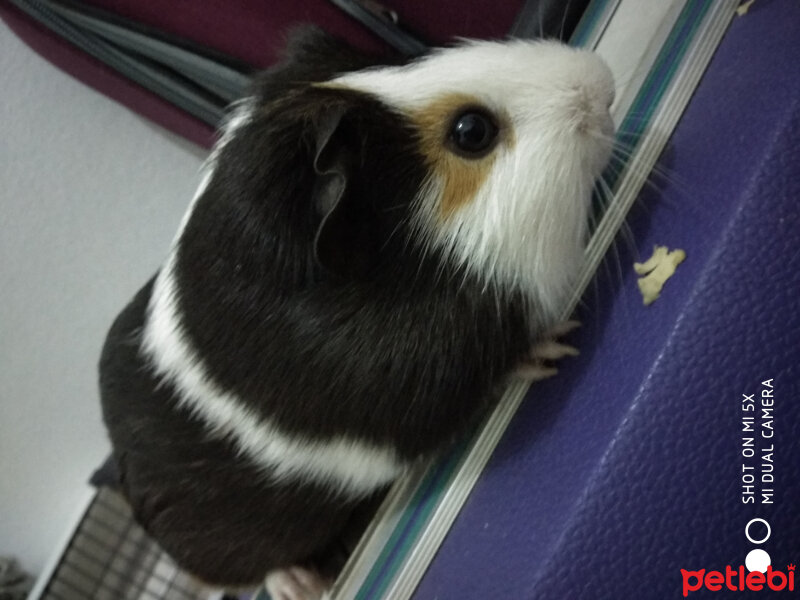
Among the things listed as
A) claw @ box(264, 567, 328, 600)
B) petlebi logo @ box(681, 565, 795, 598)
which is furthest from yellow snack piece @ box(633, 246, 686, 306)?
claw @ box(264, 567, 328, 600)

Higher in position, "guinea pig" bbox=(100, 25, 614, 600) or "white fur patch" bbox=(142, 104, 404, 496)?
"guinea pig" bbox=(100, 25, 614, 600)

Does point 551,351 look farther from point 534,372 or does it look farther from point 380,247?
point 380,247

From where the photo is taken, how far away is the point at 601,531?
56 cm

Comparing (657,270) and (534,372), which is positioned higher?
(657,270)

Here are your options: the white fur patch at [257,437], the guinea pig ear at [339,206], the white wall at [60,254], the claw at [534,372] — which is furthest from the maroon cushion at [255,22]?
the claw at [534,372]

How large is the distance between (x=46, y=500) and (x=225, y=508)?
1335mm

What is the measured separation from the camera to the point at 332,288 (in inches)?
28.5

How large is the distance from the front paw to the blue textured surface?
0.30 feet

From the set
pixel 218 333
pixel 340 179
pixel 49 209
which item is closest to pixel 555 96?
pixel 340 179

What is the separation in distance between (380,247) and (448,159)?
119 mm

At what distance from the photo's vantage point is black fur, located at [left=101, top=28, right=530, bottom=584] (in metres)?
0.69

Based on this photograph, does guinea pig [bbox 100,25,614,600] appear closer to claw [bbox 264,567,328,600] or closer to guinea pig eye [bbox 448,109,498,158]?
guinea pig eye [bbox 448,109,498,158]

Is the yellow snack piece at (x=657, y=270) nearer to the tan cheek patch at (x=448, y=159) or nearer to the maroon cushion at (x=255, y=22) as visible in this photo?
the tan cheek patch at (x=448, y=159)

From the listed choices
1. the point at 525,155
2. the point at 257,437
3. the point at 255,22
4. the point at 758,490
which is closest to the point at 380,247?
the point at 525,155
